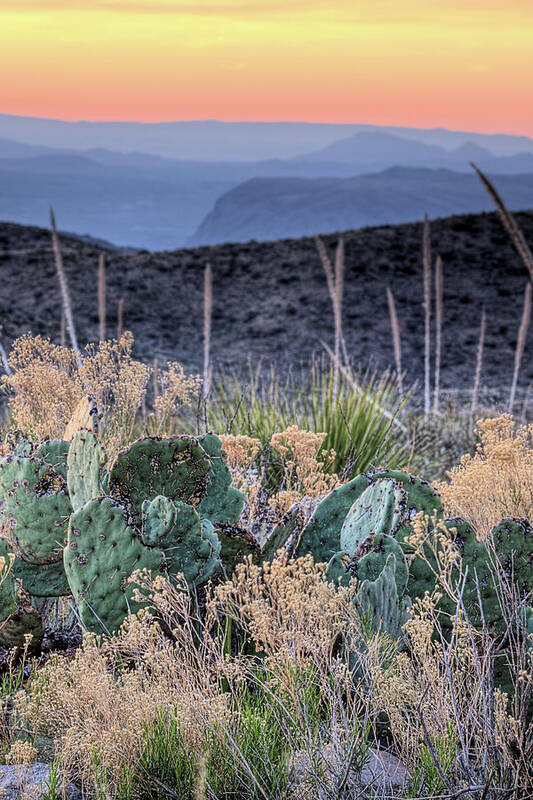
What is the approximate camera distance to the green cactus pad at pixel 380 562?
3.23 metres

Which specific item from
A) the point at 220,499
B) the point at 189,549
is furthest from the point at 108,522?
the point at 220,499

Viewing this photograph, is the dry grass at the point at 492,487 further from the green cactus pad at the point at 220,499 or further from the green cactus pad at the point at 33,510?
the green cactus pad at the point at 33,510

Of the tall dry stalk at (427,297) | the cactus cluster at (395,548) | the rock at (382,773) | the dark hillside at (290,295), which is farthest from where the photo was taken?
the dark hillside at (290,295)

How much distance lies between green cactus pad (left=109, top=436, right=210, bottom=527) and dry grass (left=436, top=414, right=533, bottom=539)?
45.2 inches

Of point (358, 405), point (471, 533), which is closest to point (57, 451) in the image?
point (471, 533)

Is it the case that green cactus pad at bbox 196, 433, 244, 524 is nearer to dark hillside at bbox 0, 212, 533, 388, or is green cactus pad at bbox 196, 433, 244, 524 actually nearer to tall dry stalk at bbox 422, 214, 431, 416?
tall dry stalk at bbox 422, 214, 431, 416

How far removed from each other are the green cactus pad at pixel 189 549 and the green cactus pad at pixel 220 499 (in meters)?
0.68

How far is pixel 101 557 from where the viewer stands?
10.6ft

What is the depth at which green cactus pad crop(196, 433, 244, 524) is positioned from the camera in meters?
4.00

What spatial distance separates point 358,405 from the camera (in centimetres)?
700

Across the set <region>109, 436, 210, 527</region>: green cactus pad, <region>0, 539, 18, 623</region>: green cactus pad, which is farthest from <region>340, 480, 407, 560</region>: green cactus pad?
<region>0, 539, 18, 623</region>: green cactus pad

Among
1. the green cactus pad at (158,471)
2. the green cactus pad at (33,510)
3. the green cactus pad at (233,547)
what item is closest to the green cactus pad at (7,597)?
the green cactus pad at (33,510)

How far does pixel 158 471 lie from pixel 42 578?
2.34ft

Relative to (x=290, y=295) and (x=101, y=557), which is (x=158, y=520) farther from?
(x=290, y=295)
